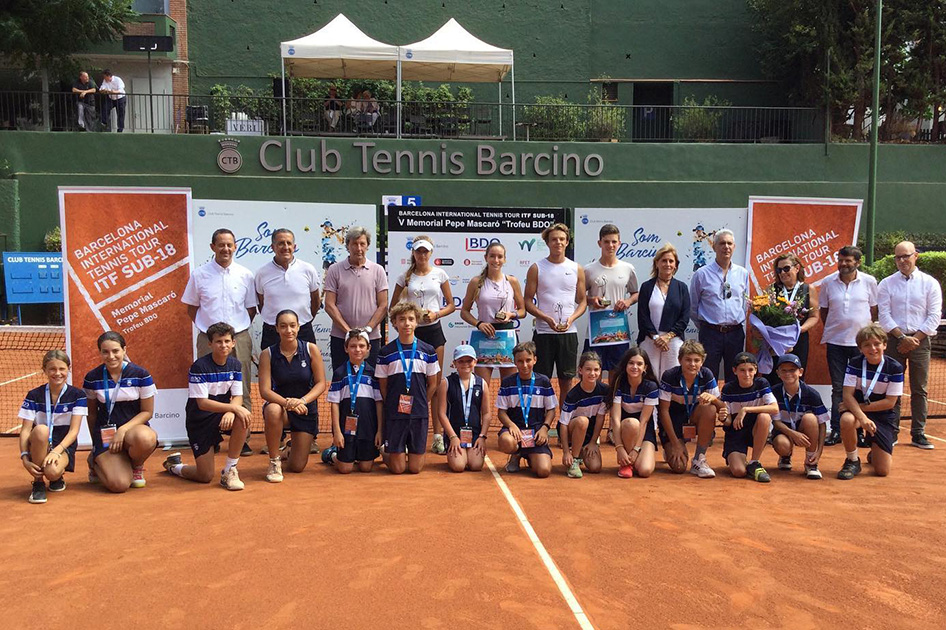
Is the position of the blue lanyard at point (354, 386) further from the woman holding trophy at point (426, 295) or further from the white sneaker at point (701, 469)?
the white sneaker at point (701, 469)

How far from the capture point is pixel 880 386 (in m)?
6.67

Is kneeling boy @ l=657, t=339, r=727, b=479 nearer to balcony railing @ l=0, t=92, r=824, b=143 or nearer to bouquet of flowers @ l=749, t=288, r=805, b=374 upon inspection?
bouquet of flowers @ l=749, t=288, r=805, b=374

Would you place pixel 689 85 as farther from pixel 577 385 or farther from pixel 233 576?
pixel 233 576

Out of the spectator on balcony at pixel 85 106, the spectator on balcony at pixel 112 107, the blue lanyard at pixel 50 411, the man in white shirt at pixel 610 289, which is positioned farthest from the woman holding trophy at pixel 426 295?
the spectator on balcony at pixel 85 106

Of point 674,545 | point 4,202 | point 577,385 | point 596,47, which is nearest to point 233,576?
point 674,545

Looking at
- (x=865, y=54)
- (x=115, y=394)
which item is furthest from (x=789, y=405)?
→ (x=865, y=54)

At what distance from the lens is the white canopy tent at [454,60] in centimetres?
1903

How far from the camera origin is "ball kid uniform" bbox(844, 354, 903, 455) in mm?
6605

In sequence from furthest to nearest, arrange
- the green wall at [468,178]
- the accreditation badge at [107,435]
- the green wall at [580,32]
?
the green wall at [580,32] → the green wall at [468,178] → the accreditation badge at [107,435]

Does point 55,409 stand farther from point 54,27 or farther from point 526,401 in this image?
point 54,27

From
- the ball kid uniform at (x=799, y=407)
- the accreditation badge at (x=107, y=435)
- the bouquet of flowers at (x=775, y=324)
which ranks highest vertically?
the bouquet of flowers at (x=775, y=324)

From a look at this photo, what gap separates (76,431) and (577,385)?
386 cm

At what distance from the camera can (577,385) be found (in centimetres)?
672

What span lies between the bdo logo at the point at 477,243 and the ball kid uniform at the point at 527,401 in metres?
3.36
